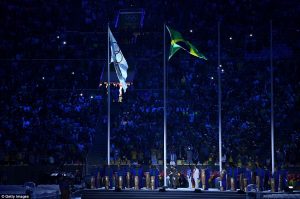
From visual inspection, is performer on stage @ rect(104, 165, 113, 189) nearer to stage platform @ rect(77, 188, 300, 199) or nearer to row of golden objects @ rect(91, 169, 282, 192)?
row of golden objects @ rect(91, 169, 282, 192)

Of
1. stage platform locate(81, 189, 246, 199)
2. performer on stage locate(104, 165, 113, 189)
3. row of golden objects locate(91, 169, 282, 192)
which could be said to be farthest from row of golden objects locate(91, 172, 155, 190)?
stage platform locate(81, 189, 246, 199)

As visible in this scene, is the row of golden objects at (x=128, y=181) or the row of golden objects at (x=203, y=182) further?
the row of golden objects at (x=128, y=181)

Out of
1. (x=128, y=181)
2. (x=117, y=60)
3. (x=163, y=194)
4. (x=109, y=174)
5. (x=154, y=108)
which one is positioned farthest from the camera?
(x=154, y=108)

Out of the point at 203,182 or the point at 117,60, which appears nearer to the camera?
the point at 203,182

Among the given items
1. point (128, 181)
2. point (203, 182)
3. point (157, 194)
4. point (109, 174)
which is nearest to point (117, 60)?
point (109, 174)

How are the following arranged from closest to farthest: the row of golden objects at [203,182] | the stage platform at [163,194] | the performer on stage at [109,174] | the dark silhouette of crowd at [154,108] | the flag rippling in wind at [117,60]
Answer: the stage platform at [163,194], the row of golden objects at [203,182], the performer on stage at [109,174], the flag rippling in wind at [117,60], the dark silhouette of crowd at [154,108]

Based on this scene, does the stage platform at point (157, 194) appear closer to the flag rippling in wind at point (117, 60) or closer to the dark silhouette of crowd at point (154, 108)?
the dark silhouette of crowd at point (154, 108)

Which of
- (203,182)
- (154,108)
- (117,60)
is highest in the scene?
(117,60)

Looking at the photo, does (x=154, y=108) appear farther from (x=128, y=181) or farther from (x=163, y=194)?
(x=163, y=194)

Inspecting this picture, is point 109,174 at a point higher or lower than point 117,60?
lower

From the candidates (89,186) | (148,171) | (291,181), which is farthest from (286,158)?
(89,186)

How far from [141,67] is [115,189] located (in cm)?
1467

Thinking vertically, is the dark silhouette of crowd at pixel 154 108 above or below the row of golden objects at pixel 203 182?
above

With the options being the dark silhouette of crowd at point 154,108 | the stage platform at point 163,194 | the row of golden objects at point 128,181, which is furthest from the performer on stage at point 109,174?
the dark silhouette of crowd at point 154,108
